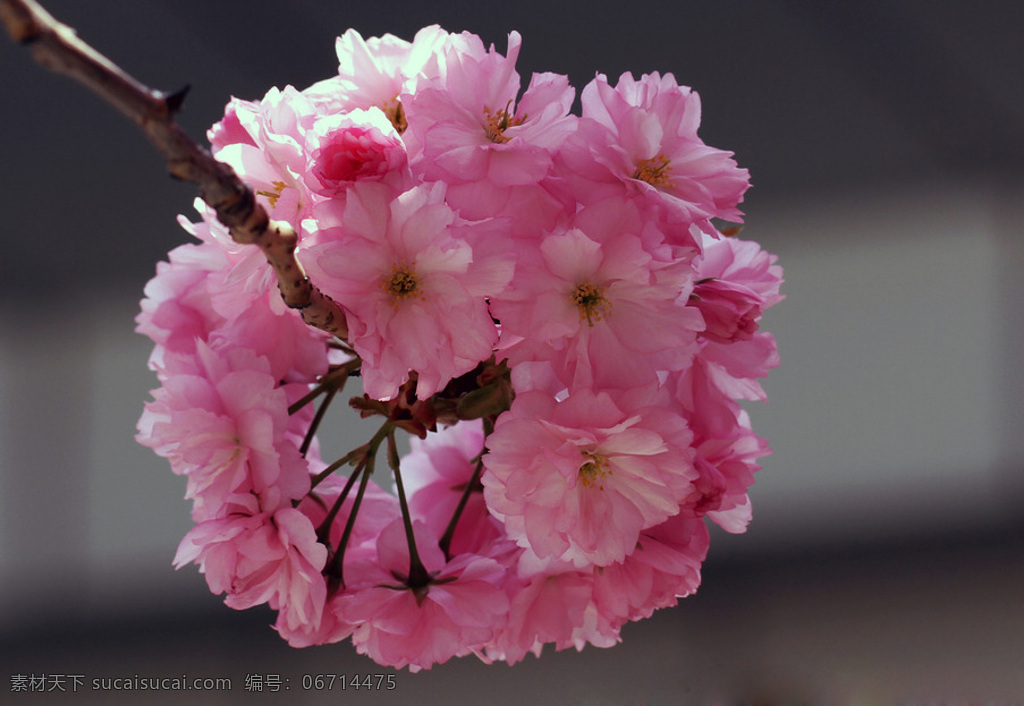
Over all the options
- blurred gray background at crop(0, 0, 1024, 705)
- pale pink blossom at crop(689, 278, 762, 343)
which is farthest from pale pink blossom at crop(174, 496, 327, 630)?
blurred gray background at crop(0, 0, 1024, 705)

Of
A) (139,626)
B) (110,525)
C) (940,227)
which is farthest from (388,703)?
(940,227)

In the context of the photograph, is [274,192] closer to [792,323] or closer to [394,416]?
[394,416]

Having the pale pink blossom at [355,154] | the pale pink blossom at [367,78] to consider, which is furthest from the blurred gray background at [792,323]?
the pale pink blossom at [355,154]

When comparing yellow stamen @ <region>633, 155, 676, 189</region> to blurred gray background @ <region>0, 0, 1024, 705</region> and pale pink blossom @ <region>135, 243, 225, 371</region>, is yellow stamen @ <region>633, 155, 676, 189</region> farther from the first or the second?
blurred gray background @ <region>0, 0, 1024, 705</region>

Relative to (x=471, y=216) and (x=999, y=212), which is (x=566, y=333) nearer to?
(x=471, y=216)

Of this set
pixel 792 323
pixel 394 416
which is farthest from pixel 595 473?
pixel 792 323
